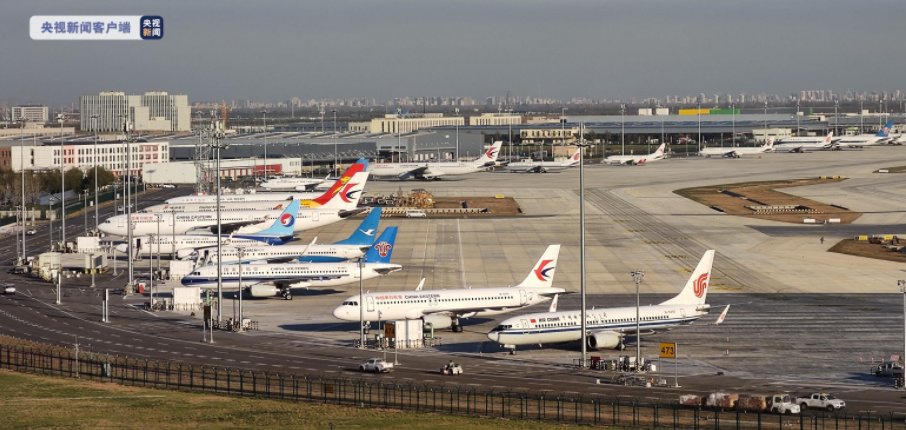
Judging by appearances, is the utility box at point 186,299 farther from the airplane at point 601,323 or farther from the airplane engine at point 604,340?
the airplane engine at point 604,340

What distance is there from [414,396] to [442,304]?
75.0 feet

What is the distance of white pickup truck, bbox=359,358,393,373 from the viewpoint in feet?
246

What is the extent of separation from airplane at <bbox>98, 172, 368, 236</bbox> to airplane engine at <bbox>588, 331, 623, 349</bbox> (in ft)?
216

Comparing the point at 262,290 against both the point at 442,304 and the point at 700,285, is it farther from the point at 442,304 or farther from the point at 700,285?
the point at 700,285

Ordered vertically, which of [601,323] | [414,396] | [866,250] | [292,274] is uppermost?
[292,274]

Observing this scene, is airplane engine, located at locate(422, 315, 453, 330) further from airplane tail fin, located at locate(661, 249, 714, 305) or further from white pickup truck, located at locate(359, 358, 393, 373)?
airplane tail fin, located at locate(661, 249, 714, 305)

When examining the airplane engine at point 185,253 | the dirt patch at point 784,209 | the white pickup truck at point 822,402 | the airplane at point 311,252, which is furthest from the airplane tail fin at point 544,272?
the dirt patch at point 784,209

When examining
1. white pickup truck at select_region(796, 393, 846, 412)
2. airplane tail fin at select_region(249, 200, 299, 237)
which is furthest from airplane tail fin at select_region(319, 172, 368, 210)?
white pickup truck at select_region(796, 393, 846, 412)

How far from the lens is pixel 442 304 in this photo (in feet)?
295

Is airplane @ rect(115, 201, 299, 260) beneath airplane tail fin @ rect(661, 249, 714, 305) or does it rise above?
beneath

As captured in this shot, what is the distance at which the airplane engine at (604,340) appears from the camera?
267 ft

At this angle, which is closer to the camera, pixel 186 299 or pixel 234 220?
pixel 186 299

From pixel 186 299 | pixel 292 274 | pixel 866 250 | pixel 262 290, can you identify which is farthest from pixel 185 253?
pixel 866 250

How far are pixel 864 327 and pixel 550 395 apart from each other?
106 feet
